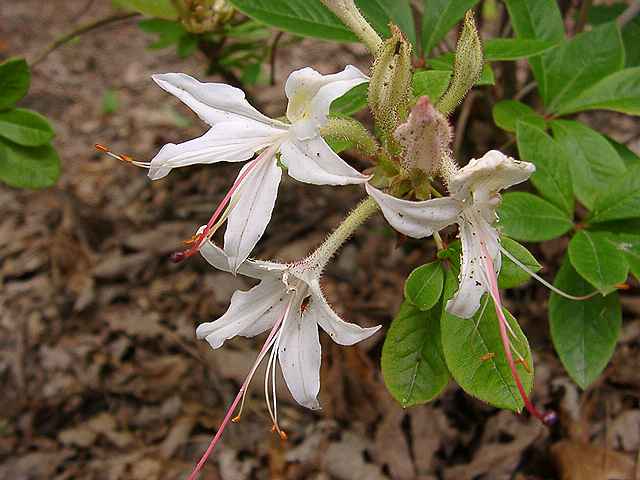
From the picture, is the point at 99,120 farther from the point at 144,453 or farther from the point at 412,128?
the point at 412,128

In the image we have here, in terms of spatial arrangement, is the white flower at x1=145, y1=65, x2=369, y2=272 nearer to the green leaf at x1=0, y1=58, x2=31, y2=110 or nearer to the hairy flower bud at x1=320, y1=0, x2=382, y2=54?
the hairy flower bud at x1=320, y1=0, x2=382, y2=54

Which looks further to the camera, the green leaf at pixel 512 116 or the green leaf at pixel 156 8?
the green leaf at pixel 156 8

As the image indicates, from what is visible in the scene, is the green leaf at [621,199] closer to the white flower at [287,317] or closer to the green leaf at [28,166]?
the white flower at [287,317]

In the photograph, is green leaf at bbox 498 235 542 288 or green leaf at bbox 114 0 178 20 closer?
green leaf at bbox 498 235 542 288

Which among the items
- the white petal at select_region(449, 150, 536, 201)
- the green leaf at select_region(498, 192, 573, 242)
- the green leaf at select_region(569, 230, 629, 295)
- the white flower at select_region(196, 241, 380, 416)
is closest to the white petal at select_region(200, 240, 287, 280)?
the white flower at select_region(196, 241, 380, 416)

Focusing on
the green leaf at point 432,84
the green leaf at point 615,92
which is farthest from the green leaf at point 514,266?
the green leaf at point 615,92
